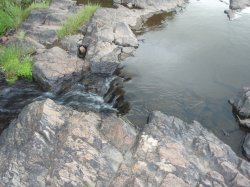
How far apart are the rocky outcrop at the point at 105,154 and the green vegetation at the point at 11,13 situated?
26.7 ft

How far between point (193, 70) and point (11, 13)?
954 cm

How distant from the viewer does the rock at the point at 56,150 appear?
8336mm

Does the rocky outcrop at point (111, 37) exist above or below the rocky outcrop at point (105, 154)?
above

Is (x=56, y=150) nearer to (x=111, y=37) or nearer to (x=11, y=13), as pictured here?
(x=111, y=37)

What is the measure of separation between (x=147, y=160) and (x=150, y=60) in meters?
7.24

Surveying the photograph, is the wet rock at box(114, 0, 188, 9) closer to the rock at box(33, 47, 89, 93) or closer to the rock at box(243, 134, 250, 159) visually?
the rock at box(33, 47, 89, 93)

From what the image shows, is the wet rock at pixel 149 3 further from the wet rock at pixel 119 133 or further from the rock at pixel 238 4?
the wet rock at pixel 119 133

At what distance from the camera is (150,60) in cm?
1522

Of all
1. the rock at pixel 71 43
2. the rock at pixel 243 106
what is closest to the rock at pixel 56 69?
the rock at pixel 71 43

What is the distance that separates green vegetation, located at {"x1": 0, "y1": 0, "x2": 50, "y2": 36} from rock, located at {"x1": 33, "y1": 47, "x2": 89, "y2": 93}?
3268 millimetres

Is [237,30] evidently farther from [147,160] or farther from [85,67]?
[147,160]

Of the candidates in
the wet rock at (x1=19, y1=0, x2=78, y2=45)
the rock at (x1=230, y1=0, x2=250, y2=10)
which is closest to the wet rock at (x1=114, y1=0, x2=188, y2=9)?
the rock at (x1=230, y1=0, x2=250, y2=10)

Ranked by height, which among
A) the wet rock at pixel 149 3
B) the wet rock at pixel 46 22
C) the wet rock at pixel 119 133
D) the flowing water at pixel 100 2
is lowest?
the wet rock at pixel 119 133

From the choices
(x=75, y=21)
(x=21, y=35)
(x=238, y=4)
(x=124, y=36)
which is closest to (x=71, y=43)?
(x=75, y=21)
